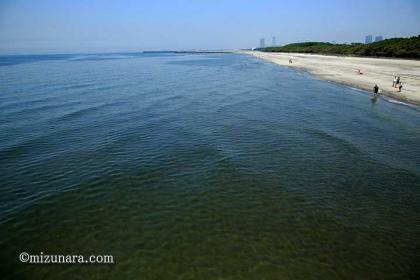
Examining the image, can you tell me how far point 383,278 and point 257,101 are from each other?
34803 mm

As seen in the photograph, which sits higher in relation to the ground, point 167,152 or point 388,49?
point 388,49

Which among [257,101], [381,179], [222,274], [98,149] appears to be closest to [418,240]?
[381,179]

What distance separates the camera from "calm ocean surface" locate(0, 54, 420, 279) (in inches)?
485

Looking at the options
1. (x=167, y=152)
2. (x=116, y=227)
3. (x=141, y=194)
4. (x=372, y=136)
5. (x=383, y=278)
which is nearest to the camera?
(x=383, y=278)

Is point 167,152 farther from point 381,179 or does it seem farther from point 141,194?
point 381,179

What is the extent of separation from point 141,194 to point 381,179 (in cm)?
1504

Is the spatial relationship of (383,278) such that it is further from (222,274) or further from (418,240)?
(222,274)

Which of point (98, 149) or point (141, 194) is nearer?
point (141, 194)

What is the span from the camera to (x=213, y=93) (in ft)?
170

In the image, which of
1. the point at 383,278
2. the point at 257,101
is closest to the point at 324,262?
the point at 383,278

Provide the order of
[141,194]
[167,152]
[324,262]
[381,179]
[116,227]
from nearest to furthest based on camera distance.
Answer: [324,262] < [116,227] < [141,194] < [381,179] < [167,152]

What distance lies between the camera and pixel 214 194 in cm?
1759

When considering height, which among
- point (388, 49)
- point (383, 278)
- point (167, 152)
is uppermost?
point (388, 49)

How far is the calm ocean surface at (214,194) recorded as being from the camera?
12.3 meters
